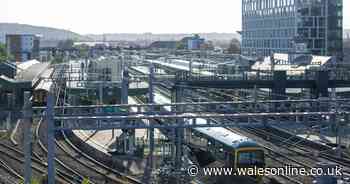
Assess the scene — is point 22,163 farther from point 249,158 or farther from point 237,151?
point 249,158

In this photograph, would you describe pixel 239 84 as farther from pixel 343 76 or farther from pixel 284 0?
pixel 284 0

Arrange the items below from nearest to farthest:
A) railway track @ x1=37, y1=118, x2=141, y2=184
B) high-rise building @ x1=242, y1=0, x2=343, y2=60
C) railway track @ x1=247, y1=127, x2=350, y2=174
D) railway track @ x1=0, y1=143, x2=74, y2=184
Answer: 1. railway track @ x1=37, y1=118, x2=141, y2=184
2. railway track @ x1=0, y1=143, x2=74, y2=184
3. railway track @ x1=247, y1=127, x2=350, y2=174
4. high-rise building @ x1=242, y1=0, x2=343, y2=60

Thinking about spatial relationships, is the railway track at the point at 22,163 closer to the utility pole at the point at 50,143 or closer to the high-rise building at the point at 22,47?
the utility pole at the point at 50,143

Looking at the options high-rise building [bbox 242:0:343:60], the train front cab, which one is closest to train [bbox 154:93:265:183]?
the train front cab

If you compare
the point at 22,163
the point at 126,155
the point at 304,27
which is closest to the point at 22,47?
the point at 304,27

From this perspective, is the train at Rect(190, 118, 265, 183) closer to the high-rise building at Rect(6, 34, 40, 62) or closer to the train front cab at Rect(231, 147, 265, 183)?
the train front cab at Rect(231, 147, 265, 183)

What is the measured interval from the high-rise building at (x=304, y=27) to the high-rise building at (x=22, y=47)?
2036 centimetres

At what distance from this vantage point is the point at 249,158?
11.3 m

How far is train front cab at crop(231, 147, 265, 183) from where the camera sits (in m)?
11.2

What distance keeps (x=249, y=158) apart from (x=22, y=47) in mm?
43438

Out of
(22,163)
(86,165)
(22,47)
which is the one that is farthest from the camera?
(22,47)

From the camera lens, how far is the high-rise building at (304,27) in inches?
1390

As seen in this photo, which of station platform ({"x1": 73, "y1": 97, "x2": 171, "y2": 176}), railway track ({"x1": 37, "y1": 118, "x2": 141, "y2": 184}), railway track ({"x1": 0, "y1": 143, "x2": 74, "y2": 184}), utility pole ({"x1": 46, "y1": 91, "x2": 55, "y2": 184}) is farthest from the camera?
station platform ({"x1": 73, "y1": 97, "x2": 171, "y2": 176})

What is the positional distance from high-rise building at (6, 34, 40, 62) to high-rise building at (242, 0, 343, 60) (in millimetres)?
20360
